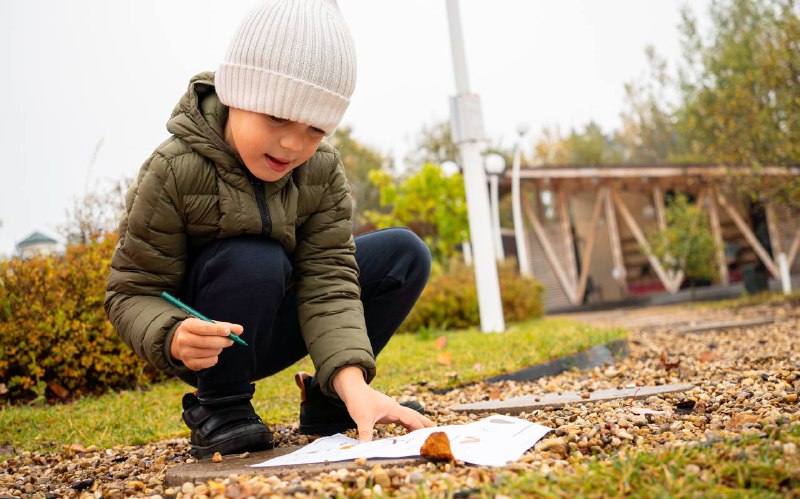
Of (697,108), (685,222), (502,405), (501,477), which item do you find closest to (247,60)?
(501,477)

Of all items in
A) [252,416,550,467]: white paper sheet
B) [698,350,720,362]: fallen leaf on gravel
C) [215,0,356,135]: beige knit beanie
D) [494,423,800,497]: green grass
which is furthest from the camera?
[698,350,720,362]: fallen leaf on gravel

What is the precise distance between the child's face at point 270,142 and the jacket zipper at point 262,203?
96mm

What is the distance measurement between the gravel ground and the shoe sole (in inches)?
5.4

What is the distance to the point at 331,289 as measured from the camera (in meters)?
2.21

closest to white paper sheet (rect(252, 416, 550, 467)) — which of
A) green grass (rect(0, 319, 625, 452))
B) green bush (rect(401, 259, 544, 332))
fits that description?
green grass (rect(0, 319, 625, 452))

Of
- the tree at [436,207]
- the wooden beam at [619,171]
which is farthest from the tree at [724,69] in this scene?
the tree at [436,207]

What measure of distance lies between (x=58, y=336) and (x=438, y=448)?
3297 millimetres

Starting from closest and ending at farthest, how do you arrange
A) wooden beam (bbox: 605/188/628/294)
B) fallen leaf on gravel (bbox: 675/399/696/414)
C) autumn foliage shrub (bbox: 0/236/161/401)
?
fallen leaf on gravel (bbox: 675/399/696/414) < autumn foliage shrub (bbox: 0/236/161/401) < wooden beam (bbox: 605/188/628/294)

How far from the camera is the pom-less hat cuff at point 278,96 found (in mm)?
1886

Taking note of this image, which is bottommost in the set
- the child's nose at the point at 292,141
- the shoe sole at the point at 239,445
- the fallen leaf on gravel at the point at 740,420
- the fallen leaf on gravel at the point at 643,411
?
the fallen leaf on gravel at the point at 643,411

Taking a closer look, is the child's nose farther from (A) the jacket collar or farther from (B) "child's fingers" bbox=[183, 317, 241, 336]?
(B) "child's fingers" bbox=[183, 317, 241, 336]

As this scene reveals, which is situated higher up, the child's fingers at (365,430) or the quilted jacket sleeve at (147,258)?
the quilted jacket sleeve at (147,258)

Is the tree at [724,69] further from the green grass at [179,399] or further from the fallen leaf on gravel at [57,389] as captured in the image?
the fallen leaf on gravel at [57,389]

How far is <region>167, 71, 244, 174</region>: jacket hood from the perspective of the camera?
203cm
